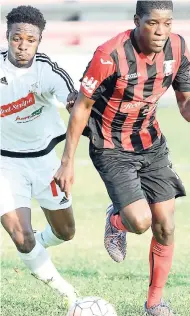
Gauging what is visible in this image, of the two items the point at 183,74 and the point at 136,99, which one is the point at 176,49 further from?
the point at 136,99

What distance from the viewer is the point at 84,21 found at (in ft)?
88.4

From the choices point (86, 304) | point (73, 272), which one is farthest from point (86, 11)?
point (86, 304)

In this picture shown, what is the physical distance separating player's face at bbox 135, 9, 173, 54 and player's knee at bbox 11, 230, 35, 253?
1.62 m

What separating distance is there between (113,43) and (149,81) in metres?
0.39

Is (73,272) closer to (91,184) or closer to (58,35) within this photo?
(91,184)

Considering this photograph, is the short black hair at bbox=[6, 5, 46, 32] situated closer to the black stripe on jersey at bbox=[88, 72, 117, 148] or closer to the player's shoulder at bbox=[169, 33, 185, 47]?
the black stripe on jersey at bbox=[88, 72, 117, 148]

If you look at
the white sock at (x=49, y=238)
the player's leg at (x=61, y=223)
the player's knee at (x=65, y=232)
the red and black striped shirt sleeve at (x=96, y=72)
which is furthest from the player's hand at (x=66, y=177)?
the white sock at (x=49, y=238)

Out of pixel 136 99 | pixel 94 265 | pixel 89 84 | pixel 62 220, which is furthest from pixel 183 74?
pixel 94 265

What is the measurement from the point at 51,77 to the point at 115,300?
5.61 feet

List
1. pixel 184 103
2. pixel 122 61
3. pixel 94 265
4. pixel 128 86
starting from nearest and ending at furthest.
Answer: pixel 122 61 → pixel 128 86 → pixel 184 103 → pixel 94 265

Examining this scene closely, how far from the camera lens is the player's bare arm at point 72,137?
605 centimetres

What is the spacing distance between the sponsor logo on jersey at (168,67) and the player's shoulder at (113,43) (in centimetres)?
33

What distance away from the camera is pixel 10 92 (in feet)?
22.7

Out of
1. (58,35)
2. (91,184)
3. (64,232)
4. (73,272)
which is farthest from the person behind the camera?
(58,35)
